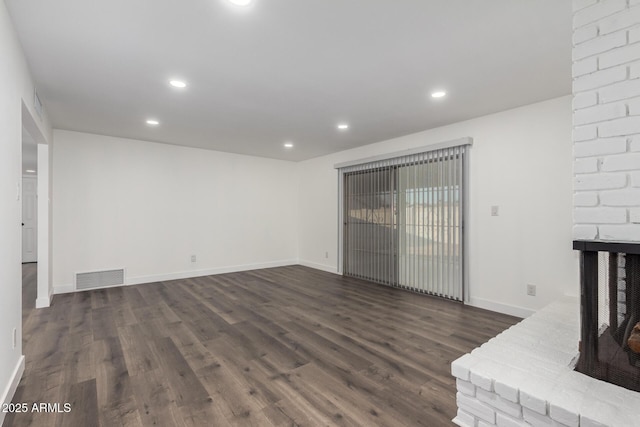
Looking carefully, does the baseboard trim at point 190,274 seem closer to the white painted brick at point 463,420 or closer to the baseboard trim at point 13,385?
the baseboard trim at point 13,385

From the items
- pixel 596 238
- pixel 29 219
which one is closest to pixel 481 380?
pixel 596 238

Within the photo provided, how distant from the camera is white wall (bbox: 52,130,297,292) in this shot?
458 cm

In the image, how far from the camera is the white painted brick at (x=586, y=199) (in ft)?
5.20

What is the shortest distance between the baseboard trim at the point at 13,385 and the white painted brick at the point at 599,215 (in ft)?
11.1

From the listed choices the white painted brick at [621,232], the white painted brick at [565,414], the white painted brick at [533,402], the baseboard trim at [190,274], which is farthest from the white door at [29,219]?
the white painted brick at [621,232]

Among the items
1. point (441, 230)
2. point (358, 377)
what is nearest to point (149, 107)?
point (358, 377)

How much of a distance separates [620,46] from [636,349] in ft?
4.86

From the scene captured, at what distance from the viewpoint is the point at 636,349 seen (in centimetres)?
141

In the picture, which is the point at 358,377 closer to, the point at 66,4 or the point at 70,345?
the point at 70,345

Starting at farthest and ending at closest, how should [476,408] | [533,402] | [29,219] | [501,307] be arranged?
[29,219] → [501,307] → [476,408] → [533,402]

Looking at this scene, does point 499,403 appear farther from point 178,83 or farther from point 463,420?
point 178,83

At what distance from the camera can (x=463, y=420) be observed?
1706mm

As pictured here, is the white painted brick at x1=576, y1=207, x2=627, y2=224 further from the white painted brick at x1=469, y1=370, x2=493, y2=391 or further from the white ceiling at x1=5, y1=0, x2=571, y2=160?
the white ceiling at x1=5, y1=0, x2=571, y2=160

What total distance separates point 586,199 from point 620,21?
903 mm
